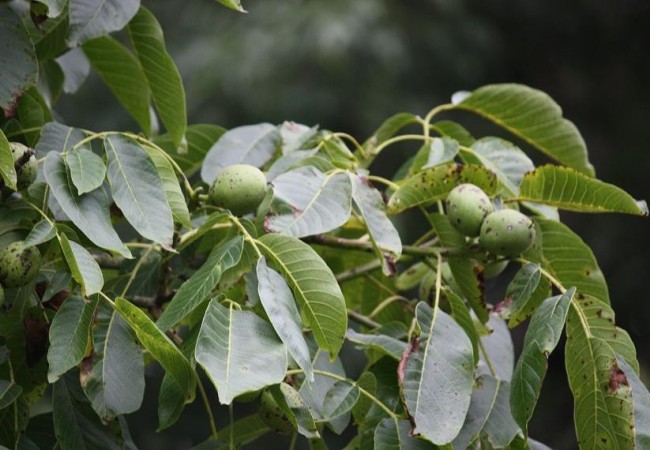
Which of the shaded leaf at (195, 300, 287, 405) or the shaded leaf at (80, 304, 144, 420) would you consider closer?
the shaded leaf at (195, 300, 287, 405)

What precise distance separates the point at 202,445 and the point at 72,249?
309 mm

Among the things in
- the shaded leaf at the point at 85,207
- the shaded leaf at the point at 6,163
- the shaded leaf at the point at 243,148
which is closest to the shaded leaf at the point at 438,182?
the shaded leaf at the point at 243,148

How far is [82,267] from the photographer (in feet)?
3.46

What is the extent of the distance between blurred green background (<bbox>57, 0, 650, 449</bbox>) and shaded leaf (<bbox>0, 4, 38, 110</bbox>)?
136 inches

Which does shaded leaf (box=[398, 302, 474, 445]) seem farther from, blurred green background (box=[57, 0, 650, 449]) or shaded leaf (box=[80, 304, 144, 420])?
blurred green background (box=[57, 0, 650, 449])

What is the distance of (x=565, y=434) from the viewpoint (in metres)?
5.34

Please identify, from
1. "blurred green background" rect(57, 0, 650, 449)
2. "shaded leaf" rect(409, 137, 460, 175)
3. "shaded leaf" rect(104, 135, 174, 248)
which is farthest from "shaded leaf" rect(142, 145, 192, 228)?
"blurred green background" rect(57, 0, 650, 449)

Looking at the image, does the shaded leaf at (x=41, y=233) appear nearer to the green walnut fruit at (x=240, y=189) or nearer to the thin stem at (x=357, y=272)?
the green walnut fruit at (x=240, y=189)

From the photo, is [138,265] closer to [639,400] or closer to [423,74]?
[639,400]

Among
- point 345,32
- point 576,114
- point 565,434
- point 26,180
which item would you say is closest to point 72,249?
point 26,180

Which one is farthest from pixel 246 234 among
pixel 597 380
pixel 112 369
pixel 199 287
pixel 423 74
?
pixel 423 74

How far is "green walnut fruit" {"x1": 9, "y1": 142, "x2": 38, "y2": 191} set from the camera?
116 cm

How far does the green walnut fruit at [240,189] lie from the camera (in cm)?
123

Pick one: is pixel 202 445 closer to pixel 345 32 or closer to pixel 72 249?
pixel 72 249
